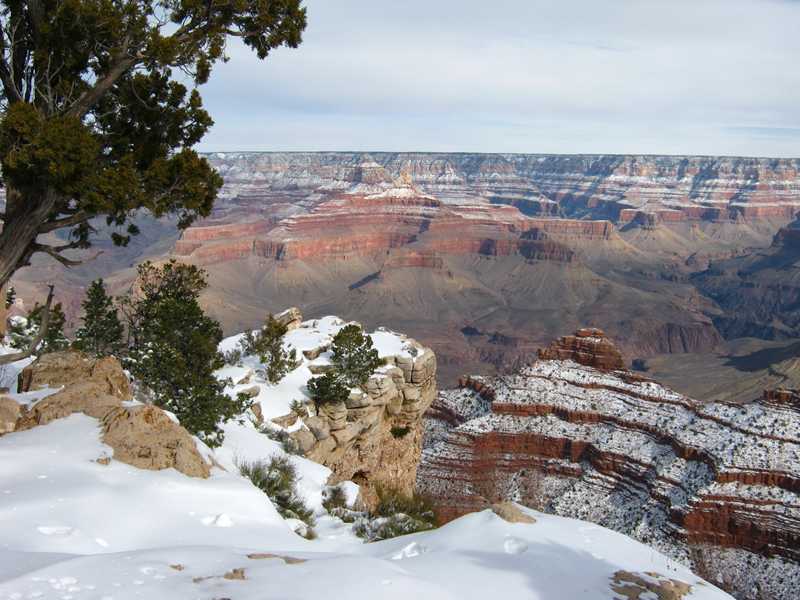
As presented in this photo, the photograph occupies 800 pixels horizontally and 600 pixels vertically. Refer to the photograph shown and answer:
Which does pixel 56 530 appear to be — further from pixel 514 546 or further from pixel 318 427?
pixel 318 427

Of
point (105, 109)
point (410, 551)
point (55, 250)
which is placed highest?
point (105, 109)

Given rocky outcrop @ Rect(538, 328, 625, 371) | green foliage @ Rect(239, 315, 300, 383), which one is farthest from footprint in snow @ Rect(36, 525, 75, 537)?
rocky outcrop @ Rect(538, 328, 625, 371)

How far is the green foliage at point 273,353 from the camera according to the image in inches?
974

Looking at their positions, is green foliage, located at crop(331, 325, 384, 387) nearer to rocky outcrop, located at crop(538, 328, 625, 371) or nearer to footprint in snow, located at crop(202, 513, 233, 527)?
footprint in snow, located at crop(202, 513, 233, 527)

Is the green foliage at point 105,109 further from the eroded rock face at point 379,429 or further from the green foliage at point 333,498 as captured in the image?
the eroded rock face at point 379,429

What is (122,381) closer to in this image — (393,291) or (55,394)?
(55,394)

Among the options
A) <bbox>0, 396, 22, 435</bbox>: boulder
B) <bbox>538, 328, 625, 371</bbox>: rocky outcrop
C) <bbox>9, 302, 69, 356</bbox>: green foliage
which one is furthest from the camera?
<bbox>538, 328, 625, 371</bbox>: rocky outcrop

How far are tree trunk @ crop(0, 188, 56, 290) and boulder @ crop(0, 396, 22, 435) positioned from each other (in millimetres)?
2771

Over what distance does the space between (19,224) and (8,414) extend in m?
4.03

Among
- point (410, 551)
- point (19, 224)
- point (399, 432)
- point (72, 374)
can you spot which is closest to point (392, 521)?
point (410, 551)

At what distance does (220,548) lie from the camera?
9.18 meters

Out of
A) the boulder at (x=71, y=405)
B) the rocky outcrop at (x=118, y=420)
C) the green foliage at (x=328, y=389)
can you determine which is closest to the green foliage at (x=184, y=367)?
the rocky outcrop at (x=118, y=420)

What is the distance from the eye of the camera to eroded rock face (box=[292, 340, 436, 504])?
23453mm

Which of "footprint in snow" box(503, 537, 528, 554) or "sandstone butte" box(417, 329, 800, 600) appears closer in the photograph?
"footprint in snow" box(503, 537, 528, 554)
